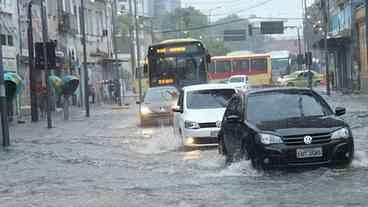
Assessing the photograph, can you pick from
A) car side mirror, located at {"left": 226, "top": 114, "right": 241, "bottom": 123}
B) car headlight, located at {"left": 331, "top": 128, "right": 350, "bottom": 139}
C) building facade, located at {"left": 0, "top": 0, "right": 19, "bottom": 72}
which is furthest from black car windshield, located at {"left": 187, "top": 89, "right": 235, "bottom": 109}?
building facade, located at {"left": 0, "top": 0, "right": 19, "bottom": 72}

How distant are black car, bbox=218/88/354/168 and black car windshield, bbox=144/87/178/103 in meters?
14.6

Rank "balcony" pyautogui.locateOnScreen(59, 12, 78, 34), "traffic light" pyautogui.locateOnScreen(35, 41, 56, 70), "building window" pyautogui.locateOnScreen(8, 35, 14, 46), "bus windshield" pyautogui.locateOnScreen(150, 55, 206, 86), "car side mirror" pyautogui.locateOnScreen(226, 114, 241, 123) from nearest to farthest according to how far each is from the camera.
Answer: "car side mirror" pyautogui.locateOnScreen(226, 114, 241, 123) < "traffic light" pyautogui.locateOnScreen(35, 41, 56, 70) < "bus windshield" pyautogui.locateOnScreen(150, 55, 206, 86) < "building window" pyautogui.locateOnScreen(8, 35, 14, 46) < "balcony" pyautogui.locateOnScreen(59, 12, 78, 34)

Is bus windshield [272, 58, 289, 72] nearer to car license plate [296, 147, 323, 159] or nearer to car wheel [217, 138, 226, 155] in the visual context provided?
car wheel [217, 138, 226, 155]

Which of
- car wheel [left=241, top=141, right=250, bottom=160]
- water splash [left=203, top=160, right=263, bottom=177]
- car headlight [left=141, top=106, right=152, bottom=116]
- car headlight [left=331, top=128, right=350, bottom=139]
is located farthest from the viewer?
car headlight [left=141, top=106, right=152, bottom=116]

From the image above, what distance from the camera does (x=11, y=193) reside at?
1278 centimetres

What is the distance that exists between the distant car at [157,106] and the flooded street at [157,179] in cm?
701

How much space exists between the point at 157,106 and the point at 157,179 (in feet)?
50.8

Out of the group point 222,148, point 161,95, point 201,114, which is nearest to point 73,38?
point 161,95

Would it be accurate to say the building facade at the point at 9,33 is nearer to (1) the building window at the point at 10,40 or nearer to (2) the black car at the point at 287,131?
(1) the building window at the point at 10,40

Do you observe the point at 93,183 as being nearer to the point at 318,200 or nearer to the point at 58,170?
the point at 58,170

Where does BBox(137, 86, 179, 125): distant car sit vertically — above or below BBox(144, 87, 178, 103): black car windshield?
below

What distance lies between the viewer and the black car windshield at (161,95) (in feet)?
96.1

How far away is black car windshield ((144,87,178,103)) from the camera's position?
96.1 ft

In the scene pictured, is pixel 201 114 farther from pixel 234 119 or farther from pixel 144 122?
pixel 144 122
